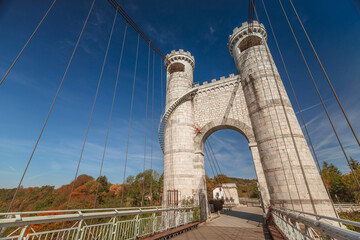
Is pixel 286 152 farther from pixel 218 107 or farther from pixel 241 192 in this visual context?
pixel 241 192

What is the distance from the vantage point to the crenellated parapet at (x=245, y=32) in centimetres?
1370

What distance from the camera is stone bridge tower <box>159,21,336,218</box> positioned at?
29.8ft

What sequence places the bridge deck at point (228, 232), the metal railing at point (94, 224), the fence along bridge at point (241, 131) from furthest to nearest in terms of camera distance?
the fence along bridge at point (241, 131) → the bridge deck at point (228, 232) → the metal railing at point (94, 224)

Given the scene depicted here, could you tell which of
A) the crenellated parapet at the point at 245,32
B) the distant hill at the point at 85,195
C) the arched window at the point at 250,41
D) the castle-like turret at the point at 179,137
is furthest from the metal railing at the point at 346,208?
the distant hill at the point at 85,195

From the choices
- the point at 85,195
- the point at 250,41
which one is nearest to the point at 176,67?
the point at 250,41

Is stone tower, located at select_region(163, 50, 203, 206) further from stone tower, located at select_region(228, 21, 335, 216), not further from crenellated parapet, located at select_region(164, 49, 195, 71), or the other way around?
stone tower, located at select_region(228, 21, 335, 216)

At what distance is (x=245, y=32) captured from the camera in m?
14.1

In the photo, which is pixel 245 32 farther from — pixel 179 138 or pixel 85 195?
pixel 85 195

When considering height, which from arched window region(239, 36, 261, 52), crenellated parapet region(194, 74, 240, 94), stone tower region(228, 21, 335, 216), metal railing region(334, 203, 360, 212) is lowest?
metal railing region(334, 203, 360, 212)

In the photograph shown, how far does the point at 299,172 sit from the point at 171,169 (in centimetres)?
A: 892

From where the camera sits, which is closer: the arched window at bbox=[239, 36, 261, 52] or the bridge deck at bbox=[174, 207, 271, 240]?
the bridge deck at bbox=[174, 207, 271, 240]

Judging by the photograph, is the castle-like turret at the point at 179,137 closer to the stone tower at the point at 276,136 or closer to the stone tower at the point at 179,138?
the stone tower at the point at 179,138

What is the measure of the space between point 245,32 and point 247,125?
8.93 metres

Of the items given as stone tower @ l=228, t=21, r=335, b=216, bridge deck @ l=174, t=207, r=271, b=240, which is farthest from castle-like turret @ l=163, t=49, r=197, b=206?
stone tower @ l=228, t=21, r=335, b=216
